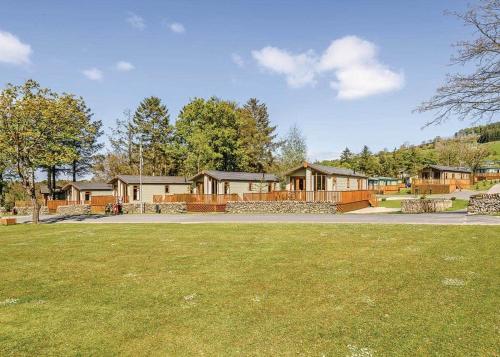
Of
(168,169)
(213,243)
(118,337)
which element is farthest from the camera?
(168,169)

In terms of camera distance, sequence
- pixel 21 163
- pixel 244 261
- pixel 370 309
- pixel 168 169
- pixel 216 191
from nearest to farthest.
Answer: pixel 370 309 < pixel 244 261 < pixel 21 163 < pixel 216 191 < pixel 168 169

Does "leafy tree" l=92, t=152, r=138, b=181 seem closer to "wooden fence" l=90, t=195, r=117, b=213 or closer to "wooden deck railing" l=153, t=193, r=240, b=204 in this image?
"wooden fence" l=90, t=195, r=117, b=213

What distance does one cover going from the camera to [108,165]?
241 ft

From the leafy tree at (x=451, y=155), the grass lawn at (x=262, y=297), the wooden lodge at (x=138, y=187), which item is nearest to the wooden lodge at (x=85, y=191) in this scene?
the wooden lodge at (x=138, y=187)

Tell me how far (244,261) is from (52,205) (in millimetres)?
49671

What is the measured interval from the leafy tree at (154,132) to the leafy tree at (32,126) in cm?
4078

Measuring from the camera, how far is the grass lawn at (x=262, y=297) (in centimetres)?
714

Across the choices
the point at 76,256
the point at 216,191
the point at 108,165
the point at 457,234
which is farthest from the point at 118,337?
the point at 108,165

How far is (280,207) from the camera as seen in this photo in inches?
1490

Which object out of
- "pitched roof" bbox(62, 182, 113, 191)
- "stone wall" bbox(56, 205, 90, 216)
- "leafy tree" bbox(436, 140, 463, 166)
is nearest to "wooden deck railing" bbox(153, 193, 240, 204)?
"stone wall" bbox(56, 205, 90, 216)

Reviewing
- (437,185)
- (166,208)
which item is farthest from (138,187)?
(437,185)

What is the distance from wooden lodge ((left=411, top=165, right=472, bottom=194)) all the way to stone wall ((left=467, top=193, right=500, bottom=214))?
129 feet

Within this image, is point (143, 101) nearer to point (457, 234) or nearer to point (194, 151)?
point (194, 151)

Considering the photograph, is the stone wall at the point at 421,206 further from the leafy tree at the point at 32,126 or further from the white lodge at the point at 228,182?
the leafy tree at the point at 32,126
